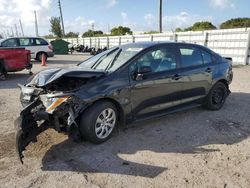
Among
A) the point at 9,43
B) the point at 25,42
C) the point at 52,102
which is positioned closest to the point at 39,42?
the point at 25,42

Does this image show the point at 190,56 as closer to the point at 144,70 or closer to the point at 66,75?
the point at 144,70

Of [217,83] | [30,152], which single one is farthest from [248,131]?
[30,152]

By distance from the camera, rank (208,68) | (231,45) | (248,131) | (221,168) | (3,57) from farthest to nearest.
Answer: (231,45) < (3,57) < (208,68) < (248,131) < (221,168)

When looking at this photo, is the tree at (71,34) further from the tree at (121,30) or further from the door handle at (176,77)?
the door handle at (176,77)

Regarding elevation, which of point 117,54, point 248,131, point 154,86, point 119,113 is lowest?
point 248,131

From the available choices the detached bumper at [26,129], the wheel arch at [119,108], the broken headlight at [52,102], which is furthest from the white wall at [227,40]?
the detached bumper at [26,129]

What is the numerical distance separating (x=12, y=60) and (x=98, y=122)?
808 centimetres

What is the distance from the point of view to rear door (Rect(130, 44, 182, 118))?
4605 mm

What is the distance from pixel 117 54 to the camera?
506cm

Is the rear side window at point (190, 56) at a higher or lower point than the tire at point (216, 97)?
higher

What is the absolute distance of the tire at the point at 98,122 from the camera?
4055mm

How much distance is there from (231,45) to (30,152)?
47.3 feet

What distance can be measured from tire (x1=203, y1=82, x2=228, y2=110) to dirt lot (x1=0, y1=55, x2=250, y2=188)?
60cm

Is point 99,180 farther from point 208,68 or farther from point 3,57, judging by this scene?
point 3,57
